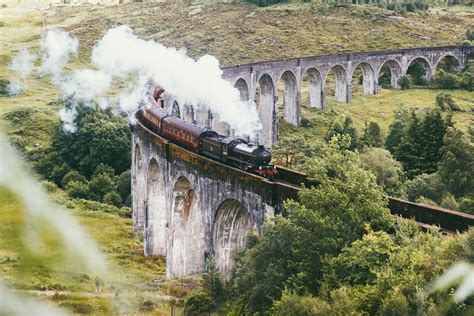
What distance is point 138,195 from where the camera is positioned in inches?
2046

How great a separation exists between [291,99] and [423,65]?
105 feet

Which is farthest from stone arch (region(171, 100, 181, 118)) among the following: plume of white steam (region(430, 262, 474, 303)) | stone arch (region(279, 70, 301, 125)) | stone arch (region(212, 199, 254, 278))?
plume of white steam (region(430, 262, 474, 303))

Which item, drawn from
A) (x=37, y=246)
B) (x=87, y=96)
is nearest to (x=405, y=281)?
(x=37, y=246)

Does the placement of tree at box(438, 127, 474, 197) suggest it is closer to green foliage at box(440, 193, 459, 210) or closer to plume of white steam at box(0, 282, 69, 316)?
green foliage at box(440, 193, 459, 210)

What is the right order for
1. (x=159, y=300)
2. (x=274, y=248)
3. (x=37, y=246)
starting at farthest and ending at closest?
(x=159, y=300)
(x=274, y=248)
(x=37, y=246)

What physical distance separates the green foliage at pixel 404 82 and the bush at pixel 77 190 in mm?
60399

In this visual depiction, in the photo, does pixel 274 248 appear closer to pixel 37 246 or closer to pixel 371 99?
pixel 37 246

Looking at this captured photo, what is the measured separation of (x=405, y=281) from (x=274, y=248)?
22.2 feet

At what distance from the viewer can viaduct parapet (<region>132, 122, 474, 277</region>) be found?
2778 cm

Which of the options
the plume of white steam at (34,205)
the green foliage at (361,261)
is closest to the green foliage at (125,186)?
the green foliage at (361,261)

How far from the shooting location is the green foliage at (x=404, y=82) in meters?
102

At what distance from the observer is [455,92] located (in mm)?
97625

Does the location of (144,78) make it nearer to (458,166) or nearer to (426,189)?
(426,189)

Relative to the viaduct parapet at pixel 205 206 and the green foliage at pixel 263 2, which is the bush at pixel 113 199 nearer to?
the viaduct parapet at pixel 205 206
